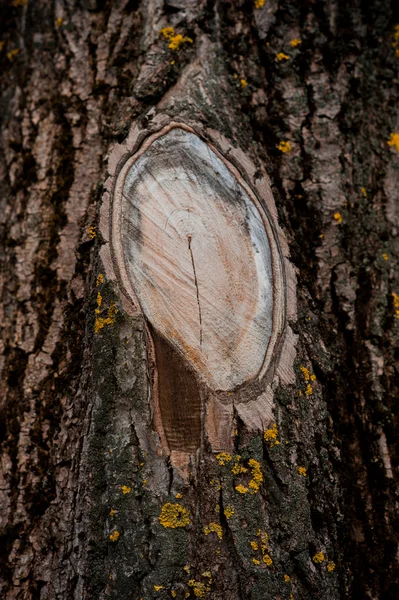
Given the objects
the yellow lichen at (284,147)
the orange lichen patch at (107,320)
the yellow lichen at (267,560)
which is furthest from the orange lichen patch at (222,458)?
the yellow lichen at (284,147)

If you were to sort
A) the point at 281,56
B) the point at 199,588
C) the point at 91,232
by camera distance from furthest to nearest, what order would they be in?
the point at 281,56 < the point at 91,232 < the point at 199,588

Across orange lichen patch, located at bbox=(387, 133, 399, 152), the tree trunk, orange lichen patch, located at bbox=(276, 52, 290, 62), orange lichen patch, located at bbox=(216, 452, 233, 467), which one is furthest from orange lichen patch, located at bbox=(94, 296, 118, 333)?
orange lichen patch, located at bbox=(387, 133, 399, 152)

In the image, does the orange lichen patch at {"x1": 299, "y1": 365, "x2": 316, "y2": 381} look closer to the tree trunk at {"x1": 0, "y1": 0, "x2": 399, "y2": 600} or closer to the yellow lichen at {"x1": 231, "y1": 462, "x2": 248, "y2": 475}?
the tree trunk at {"x1": 0, "y1": 0, "x2": 399, "y2": 600}

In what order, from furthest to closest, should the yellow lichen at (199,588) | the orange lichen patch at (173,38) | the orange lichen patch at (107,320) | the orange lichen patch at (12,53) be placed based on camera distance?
the orange lichen patch at (12,53) → the orange lichen patch at (173,38) → the orange lichen patch at (107,320) → the yellow lichen at (199,588)

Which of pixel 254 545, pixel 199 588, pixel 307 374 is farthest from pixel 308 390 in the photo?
pixel 199 588

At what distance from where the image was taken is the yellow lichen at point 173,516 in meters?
1.38

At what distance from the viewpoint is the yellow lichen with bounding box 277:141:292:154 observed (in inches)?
70.0

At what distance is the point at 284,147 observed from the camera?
5.84ft

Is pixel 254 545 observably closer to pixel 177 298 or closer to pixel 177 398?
pixel 177 398

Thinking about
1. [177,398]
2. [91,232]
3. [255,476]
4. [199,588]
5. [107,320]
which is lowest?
[199,588]

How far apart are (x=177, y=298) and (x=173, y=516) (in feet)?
1.83

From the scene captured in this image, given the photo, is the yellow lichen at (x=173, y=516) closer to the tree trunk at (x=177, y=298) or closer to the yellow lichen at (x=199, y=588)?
the tree trunk at (x=177, y=298)

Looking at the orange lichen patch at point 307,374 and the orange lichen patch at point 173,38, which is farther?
the orange lichen patch at point 173,38

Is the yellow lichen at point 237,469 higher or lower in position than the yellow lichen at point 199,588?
A: higher
